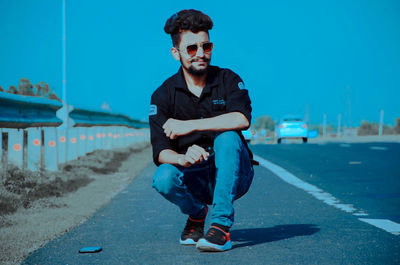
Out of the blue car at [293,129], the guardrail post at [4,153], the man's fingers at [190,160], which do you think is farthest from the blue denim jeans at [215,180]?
the blue car at [293,129]

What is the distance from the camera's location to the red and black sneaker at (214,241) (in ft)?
13.4

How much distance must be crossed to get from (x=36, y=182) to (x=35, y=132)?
114 cm

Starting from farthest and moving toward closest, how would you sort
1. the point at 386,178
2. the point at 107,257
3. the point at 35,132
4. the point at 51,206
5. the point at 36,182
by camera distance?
the point at 386,178, the point at 35,132, the point at 36,182, the point at 51,206, the point at 107,257

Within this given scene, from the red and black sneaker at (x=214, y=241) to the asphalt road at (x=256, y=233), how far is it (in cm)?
5

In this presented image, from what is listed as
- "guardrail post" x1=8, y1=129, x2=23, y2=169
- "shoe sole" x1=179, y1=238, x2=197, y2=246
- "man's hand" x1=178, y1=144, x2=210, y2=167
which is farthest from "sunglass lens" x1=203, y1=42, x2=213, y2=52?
"guardrail post" x1=8, y1=129, x2=23, y2=169

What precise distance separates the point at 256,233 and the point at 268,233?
10 centimetres

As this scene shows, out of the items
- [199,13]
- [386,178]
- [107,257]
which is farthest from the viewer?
[386,178]

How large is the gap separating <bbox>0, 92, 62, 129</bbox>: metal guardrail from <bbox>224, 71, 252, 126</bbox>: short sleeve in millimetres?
3675

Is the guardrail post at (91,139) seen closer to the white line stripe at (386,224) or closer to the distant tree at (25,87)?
the distant tree at (25,87)

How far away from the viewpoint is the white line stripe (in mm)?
4947

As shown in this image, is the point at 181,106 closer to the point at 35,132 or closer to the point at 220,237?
the point at 220,237

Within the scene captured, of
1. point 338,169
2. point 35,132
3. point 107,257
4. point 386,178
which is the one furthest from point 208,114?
point 338,169

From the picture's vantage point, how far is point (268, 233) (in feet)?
16.1

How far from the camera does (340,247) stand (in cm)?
425
